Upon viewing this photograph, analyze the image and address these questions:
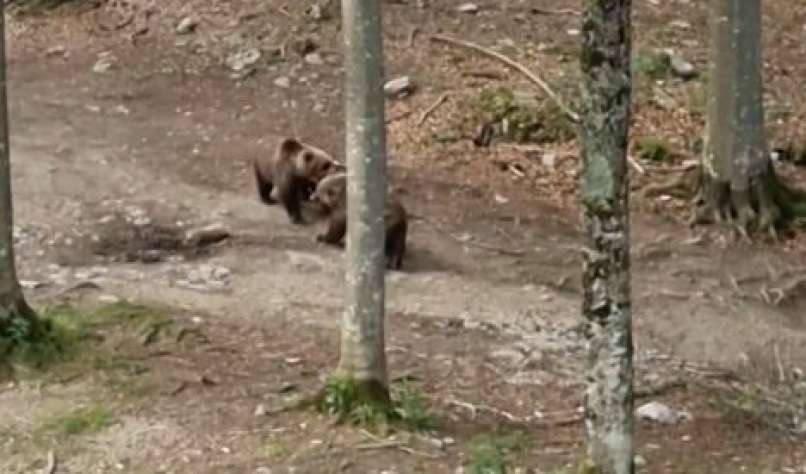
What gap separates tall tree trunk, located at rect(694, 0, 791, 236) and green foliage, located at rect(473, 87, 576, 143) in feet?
5.47

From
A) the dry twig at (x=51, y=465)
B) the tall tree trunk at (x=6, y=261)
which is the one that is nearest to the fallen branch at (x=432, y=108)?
the tall tree trunk at (x=6, y=261)

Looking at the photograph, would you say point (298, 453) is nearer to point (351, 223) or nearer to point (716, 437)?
point (351, 223)

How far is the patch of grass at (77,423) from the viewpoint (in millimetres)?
7457

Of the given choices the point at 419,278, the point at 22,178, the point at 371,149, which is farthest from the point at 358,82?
the point at 22,178

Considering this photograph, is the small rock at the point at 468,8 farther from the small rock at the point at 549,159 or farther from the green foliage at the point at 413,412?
the green foliage at the point at 413,412

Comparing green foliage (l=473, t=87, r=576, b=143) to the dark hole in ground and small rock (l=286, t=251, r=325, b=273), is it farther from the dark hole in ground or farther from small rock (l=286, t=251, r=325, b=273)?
the dark hole in ground

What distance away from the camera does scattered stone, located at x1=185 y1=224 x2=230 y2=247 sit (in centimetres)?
1054

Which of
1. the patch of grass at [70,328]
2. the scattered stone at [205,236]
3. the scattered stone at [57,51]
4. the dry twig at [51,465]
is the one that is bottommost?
the scattered stone at [205,236]

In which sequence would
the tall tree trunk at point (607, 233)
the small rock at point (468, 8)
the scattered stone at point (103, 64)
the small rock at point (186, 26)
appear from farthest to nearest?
1. the small rock at point (186, 26)
2. the small rock at point (468, 8)
3. the scattered stone at point (103, 64)
4. the tall tree trunk at point (607, 233)

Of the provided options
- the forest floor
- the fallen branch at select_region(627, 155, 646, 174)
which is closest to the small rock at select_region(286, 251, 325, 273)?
the forest floor

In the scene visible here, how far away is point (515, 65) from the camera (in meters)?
13.7

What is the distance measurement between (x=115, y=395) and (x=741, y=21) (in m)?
4.83

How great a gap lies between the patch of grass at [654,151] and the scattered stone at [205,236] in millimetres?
3196

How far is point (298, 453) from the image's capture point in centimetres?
718
